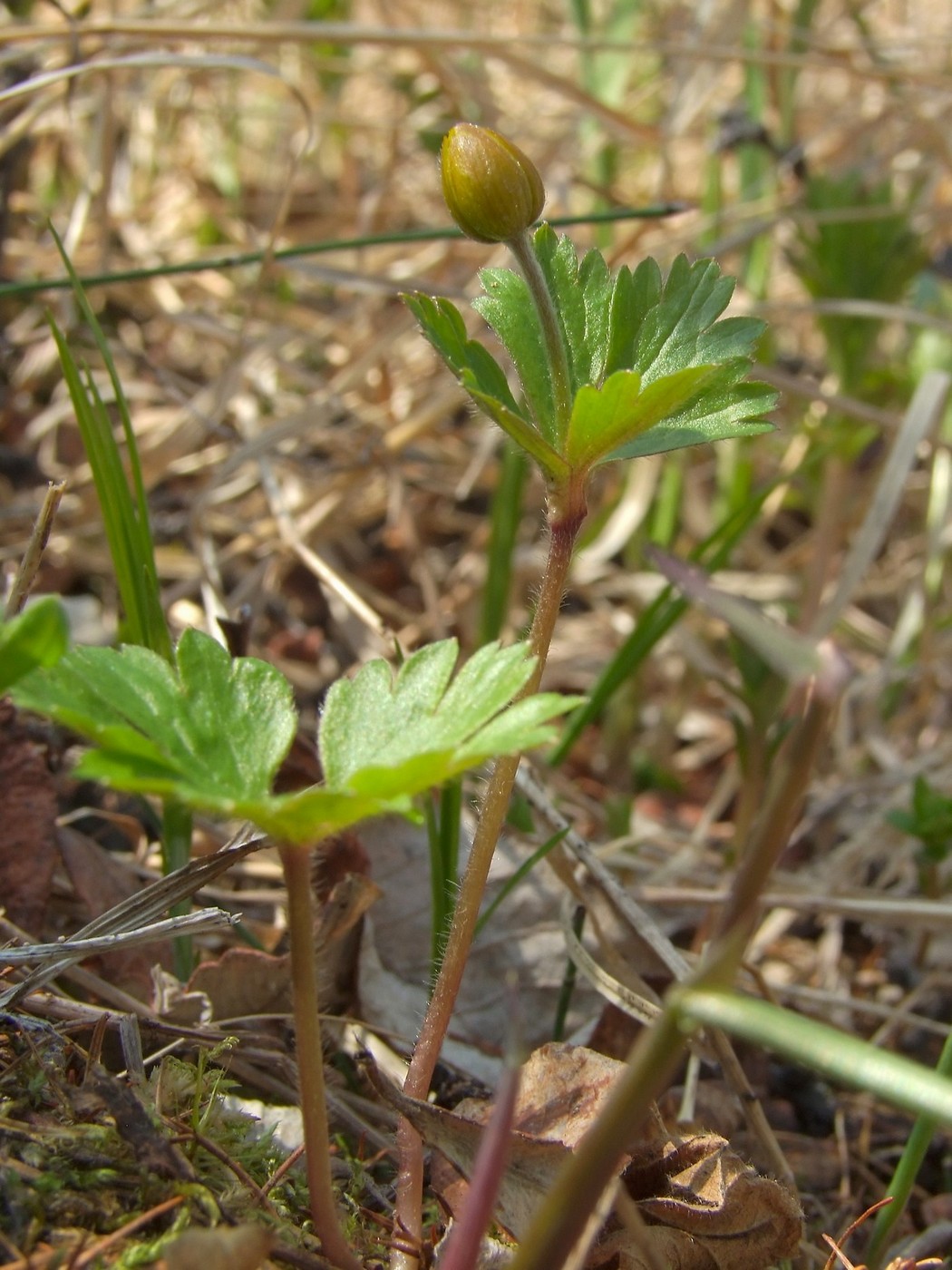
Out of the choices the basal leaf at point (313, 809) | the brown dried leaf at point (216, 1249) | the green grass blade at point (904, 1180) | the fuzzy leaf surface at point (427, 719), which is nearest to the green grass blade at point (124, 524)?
the fuzzy leaf surface at point (427, 719)

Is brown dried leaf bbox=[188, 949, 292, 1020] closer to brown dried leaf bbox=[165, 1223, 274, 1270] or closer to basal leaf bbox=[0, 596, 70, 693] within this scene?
brown dried leaf bbox=[165, 1223, 274, 1270]

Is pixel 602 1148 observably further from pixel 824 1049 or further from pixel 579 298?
pixel 579 298

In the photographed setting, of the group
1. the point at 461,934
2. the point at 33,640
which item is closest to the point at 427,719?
the point at 461,934

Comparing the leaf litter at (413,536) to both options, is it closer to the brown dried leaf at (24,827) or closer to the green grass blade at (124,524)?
the brown dried leaf at (24,827)

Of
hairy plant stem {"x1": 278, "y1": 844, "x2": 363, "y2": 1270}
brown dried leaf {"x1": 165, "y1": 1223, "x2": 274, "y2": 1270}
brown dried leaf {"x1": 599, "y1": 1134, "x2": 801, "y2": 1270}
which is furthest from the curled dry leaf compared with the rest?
brown dried leaf {"x1": 165, "y1": 1223, "x2": 274, "y2": 1270}

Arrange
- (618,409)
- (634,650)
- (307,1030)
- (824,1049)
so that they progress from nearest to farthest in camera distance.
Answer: (824,1049) → (307,1030) → (618,409) → (634,650)
